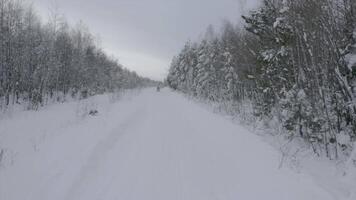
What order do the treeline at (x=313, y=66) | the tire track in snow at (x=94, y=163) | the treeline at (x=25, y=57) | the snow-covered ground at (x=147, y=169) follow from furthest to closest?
the treeline at (x=25, y=57) < the treeline at (x=313, y=66) < the tire track in snow at (x=94, y=163) < the snow-covered ground at (x=147, y=169)

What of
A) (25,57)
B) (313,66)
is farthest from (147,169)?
→ (25,57)

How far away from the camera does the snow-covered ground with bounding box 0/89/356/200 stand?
14.9 ft

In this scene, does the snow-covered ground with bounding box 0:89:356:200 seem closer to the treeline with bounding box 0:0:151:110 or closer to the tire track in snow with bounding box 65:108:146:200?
the tire track in snow with bounding box 65:108:146:200

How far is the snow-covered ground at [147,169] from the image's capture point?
179 inches

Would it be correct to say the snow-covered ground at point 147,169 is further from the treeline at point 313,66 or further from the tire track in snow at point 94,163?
the treeline at point 313,66

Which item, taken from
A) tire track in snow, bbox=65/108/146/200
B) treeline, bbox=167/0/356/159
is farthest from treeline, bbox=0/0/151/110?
treeline, bbox=167/0/356/159

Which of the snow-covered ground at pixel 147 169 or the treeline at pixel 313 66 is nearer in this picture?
the snow-covered ground at pixel 147 169

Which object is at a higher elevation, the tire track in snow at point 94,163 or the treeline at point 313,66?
the treeline at point 313,66

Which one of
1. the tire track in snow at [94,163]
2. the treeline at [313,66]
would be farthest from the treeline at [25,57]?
the treeline at [313,66]

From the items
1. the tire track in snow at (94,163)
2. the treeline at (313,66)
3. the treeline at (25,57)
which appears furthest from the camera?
the treeline at (25,57)

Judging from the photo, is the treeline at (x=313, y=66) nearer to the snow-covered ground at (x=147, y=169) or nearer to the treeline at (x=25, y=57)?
the snow-covered ground at (x=147, y=169)

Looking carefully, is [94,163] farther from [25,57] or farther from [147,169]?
[25,57]

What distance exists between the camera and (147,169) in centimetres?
584

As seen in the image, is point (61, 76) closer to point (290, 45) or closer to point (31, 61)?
point (31, 61)
